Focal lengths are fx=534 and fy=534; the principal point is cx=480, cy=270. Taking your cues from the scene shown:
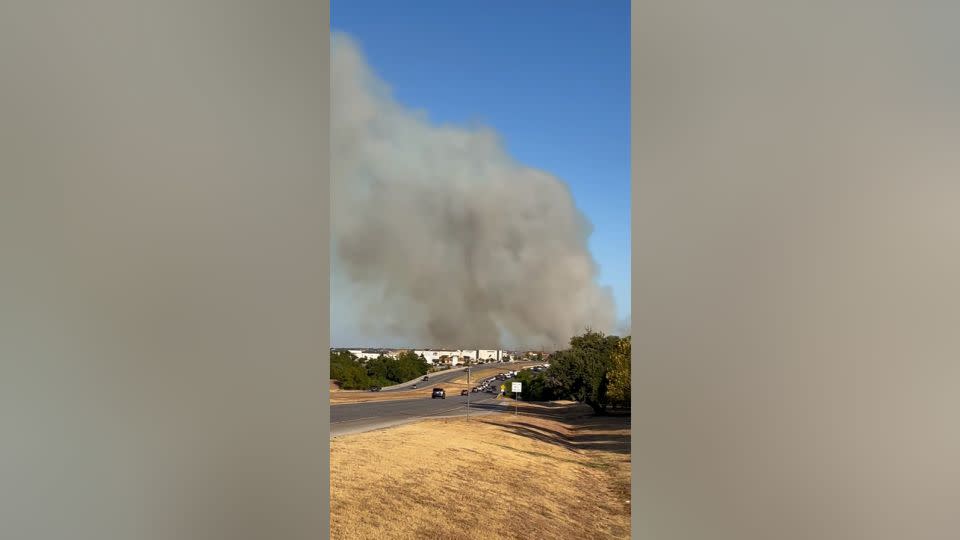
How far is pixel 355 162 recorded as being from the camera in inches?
309

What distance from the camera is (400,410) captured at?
763 centimetres

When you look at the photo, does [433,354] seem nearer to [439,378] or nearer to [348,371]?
[439,378]

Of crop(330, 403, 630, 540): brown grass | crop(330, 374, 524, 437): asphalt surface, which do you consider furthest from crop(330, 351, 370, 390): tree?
crop(330, 403, 630, 540): brown grass

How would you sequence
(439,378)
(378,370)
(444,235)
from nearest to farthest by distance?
(378,370) < (439,378) < (444,235)

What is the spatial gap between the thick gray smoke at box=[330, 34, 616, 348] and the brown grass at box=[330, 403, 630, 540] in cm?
137

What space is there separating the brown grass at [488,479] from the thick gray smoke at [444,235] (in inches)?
53.8

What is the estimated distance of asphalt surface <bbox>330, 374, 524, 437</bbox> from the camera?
23.4ft

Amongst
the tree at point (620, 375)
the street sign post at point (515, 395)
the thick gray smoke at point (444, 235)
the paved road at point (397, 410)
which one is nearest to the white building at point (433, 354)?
the thick gray smoke at point (444, 235)

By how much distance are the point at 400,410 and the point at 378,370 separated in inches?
25.9

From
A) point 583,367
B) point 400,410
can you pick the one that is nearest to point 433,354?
point 400,410

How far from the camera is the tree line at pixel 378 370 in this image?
718 cm
